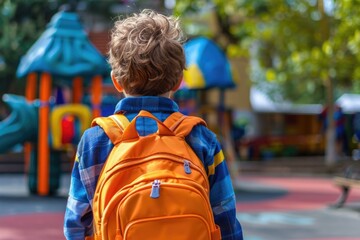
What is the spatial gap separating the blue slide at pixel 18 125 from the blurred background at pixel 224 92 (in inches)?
0.7

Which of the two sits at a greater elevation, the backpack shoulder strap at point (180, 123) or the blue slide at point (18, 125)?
the backpack shoulder strap at point (180, 123)

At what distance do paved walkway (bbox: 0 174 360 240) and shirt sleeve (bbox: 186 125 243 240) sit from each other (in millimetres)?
5157

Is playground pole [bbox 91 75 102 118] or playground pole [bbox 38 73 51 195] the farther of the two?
playground pole [bbox 91 75 102 118]

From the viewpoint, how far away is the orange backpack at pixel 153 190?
6.26 ft

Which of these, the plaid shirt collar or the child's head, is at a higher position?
the child's head

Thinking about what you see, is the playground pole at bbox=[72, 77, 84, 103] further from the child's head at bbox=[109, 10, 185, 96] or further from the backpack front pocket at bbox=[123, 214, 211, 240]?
the backpack front pocket at bbox=[123, 214, 211, 240]

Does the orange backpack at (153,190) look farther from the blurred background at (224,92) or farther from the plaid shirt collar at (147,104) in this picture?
the blurred background at (224,92)

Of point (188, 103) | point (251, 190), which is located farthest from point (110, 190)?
point (188, 103)

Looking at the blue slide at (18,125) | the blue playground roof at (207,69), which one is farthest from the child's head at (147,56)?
the blue playground roof at (207,69)

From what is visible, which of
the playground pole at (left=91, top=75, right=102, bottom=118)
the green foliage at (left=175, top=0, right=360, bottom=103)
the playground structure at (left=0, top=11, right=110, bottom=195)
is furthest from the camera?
the green foliage at (left=175, top=0, right=360, bottom=103)

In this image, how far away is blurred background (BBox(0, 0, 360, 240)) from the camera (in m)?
11.3

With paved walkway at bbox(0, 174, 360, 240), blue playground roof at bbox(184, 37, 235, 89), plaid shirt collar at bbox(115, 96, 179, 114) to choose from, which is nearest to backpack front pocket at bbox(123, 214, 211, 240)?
plaid shirt collar at bbox(115, 96, 179, 114)

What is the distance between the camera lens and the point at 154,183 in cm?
191

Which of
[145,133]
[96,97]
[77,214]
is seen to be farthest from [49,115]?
[145,133]
